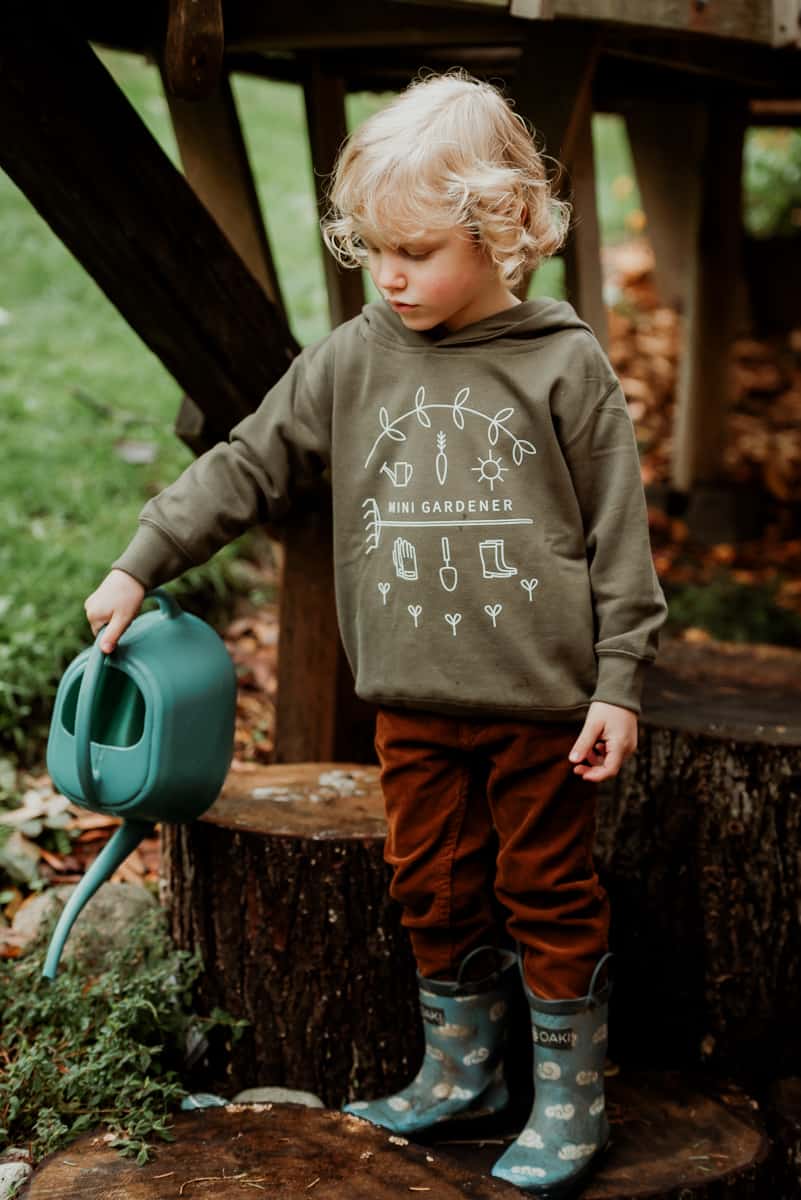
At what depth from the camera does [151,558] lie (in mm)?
2418

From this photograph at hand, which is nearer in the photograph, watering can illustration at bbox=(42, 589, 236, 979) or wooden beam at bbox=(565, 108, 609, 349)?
watering can illustration at bbox=(42, 589, 236, 979)

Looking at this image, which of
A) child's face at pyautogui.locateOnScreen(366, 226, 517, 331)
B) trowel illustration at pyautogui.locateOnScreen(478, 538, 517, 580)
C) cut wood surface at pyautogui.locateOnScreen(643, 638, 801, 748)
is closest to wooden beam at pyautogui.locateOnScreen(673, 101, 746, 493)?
cut wood surface at pyautogui.locateOnScreen(643, 638, 801, 748)

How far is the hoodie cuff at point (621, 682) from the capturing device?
2.28 m

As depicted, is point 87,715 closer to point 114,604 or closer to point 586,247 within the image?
point 114,604

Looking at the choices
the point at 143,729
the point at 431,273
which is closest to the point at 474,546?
the point at 431,273

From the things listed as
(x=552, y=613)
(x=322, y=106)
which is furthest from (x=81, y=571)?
(x=552, y=613)

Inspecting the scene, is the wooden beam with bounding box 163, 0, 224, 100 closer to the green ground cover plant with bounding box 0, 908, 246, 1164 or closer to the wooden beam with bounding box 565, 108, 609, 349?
the wooden beam with bounding box 565, 108, 609, 349

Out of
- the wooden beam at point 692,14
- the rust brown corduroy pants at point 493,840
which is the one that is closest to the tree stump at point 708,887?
the rust brown corduroy pants at point 493,840

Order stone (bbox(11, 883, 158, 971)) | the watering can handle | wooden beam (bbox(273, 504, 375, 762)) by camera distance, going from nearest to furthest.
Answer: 1. the watering can handle
2. stone (bbox(11, 883, 158, 971))
3. wooden beam (bbox(273, 504, 375, 762))

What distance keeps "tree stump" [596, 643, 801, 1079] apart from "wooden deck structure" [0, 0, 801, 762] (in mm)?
738

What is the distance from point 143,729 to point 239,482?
463 mm

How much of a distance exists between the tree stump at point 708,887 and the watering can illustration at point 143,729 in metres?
0.94

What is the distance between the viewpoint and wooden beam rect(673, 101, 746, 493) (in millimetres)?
5867

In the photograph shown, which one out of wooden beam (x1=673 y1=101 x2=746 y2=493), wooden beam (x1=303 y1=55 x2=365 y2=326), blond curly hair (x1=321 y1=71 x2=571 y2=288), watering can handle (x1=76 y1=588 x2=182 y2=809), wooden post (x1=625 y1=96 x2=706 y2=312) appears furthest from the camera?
wooden beam (x1=673 y1=101 x2=746 y2=493)
